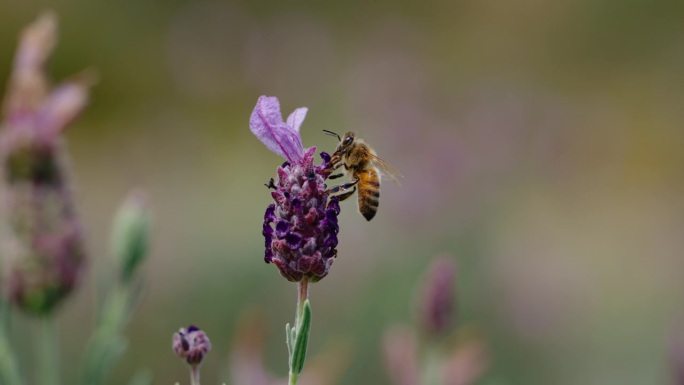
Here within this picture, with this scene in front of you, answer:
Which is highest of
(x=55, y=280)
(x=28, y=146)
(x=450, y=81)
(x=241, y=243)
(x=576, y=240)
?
(x=450, y=81)

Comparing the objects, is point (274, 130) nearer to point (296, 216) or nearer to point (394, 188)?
point (296, 216)

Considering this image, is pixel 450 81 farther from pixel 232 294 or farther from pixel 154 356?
pixel 154 356

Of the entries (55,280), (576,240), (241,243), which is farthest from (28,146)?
(576,240)

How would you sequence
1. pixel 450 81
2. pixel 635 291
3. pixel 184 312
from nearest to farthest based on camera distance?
pixel 184 312
pixel 635 291
pixel 450 81

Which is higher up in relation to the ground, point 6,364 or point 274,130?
point 274,130

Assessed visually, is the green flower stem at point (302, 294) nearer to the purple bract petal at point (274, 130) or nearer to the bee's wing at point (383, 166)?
the purple bract petal at point (274, 130)

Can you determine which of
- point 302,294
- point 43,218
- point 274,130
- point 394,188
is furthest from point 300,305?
point 394,188

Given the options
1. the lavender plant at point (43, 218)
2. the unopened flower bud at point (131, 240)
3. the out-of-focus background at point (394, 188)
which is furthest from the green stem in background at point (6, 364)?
the out-of-focus background at point (394, 188)
